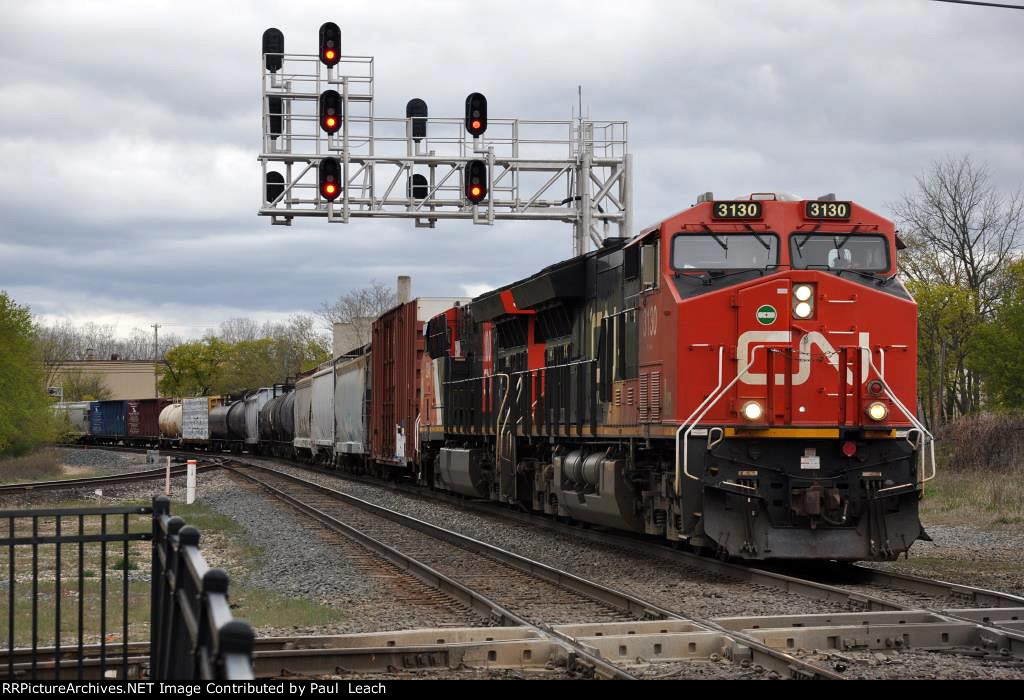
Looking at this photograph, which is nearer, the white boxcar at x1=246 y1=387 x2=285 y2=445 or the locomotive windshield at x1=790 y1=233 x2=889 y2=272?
the locomotive windshield at x1=790 y1=233 x2=889 y2=272

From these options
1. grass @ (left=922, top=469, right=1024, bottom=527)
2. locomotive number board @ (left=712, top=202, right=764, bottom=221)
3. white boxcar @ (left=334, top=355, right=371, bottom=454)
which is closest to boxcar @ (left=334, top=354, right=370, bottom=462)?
white boxcar @ (left=334, top=355, right=371, bottom=454)

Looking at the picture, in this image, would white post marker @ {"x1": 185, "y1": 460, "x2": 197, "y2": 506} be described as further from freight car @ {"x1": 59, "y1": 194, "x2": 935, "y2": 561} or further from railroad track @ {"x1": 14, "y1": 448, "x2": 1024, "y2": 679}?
railroad track @ {"x1": 14, "y1": 448, "x2": 1024, "y2": 679}

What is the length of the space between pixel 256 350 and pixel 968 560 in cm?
10938

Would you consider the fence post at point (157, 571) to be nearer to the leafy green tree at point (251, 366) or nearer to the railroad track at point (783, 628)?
the railroad track at point (783, 628)

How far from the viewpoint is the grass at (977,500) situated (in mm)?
18844

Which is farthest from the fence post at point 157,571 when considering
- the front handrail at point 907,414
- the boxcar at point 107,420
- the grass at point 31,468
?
the boxcar at point 107,420

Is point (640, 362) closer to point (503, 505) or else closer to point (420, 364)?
point (503, 505)

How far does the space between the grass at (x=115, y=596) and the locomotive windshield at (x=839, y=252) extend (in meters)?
6.13

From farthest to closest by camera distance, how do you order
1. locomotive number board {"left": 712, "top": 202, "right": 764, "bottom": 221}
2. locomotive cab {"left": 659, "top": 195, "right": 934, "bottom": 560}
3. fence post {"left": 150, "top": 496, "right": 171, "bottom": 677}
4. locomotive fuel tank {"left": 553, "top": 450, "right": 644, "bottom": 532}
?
1. locomotive fuel tank {"left": 553, "top": 450, "right": 644, "bottom": 532}
2. locomotive number board {"left": 712, "top": 202, "right": 764, "bottom": 221}
3. locomotive cab {"left": 659, "top": 195, "right": 934, "bottom": 560}
4. fence post {"left": 150, "top": 496, "right": 171, "bottom": 677}

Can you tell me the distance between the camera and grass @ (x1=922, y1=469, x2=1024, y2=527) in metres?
18.8

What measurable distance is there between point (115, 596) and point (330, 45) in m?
12.6

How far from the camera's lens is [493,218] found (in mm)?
25547

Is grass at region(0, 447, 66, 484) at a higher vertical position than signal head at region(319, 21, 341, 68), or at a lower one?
lower

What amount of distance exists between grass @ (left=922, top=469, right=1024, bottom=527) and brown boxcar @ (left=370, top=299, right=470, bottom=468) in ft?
34.8
